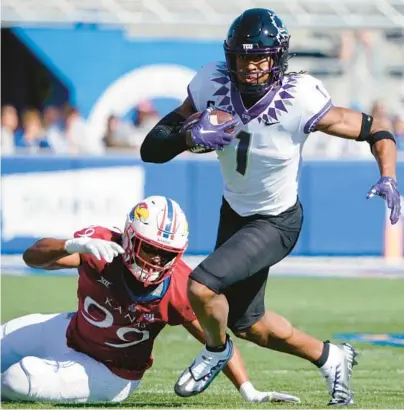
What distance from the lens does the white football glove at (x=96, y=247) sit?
15.8 ft

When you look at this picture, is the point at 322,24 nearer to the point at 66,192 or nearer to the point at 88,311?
the point at 66,192

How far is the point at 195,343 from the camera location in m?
7.78

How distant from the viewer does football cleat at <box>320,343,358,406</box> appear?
5.36 m

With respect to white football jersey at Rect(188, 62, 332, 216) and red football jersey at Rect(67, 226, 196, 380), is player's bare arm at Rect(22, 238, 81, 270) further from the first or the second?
white football jersey at Rect(188, 62, 332, 216)

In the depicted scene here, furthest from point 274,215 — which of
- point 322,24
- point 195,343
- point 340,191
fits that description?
point 322,24

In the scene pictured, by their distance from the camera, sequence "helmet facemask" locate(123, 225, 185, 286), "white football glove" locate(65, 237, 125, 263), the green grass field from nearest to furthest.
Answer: "white football glove" locate(65, 237, 125, 263)
"helmet facemask" locate(123, 225, 185, 286)
the green grass field

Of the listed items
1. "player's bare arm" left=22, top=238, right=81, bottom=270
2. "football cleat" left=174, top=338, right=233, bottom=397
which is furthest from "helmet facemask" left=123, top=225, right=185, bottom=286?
"football cleat" left=174, top=338, right=233, bottom=397

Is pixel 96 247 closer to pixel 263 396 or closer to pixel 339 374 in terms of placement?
pixel 263 396

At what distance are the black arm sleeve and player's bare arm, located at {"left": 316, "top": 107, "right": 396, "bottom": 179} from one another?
0.64 metres

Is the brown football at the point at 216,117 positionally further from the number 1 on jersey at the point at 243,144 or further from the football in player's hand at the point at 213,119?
the number 1 on jersey at the point at 243,144

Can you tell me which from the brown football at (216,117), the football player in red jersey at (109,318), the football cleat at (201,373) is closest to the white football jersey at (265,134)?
the brown football at (216,117)

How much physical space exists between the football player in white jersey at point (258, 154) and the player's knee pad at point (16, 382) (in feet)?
2.27

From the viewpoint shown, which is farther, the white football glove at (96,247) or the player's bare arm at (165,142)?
the player's bare arm at (165,142)

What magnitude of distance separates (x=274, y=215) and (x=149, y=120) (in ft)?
32.7
